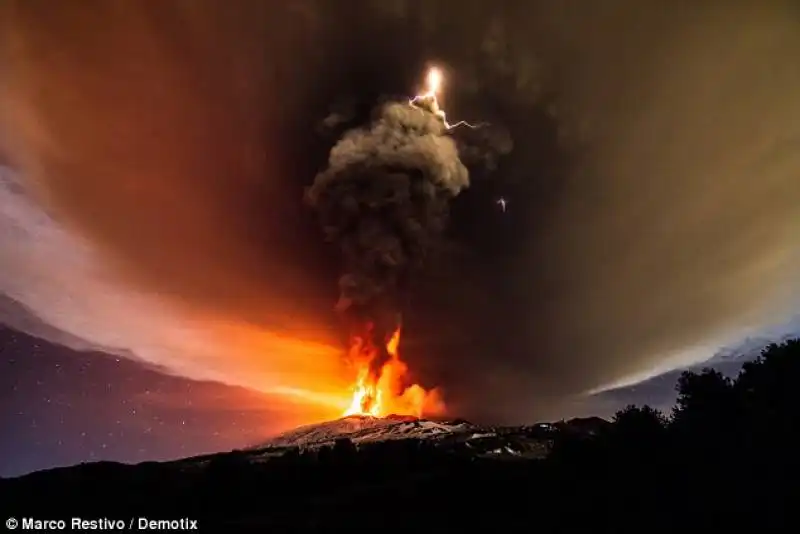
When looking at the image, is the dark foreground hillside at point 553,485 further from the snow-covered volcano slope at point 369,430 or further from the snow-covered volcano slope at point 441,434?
the snow-covered volcano slope at point 369,430

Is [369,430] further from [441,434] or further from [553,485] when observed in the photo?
[553,485]

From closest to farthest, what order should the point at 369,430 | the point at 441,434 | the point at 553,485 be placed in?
the point at 553,485
the point at 441,434
the point at 369,430

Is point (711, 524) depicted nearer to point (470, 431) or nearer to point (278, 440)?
point (470, 431)

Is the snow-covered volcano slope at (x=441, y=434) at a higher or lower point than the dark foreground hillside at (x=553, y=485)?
higher

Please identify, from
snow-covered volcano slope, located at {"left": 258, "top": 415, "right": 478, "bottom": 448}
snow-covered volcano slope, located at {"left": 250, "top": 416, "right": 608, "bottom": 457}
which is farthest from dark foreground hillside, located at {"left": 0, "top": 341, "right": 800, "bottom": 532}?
snow-covered volcano slope, located at {"left": 258, "top": 415, "right": 478, "bottom": 448}

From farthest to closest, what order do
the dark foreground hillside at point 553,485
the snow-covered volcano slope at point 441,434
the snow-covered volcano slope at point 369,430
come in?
1. the snow-covered volcano slope at point 369,430
2. the snow-covered volcano slope at point 441,434
3. the dark foreground hillside at point 553,485

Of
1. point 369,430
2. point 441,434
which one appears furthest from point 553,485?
point 369,430

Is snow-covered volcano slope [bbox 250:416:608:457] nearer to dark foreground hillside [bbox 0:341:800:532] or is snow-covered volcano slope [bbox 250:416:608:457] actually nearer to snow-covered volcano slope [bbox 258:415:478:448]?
snow-covered volcano slope [bbox 258:415:478:448]

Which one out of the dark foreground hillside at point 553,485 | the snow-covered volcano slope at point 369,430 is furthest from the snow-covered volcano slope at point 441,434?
the dark foreground hillside at point 553,485

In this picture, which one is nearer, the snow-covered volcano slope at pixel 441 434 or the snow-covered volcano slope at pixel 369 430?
the snow-covered volcano slope at pixel 441 434
